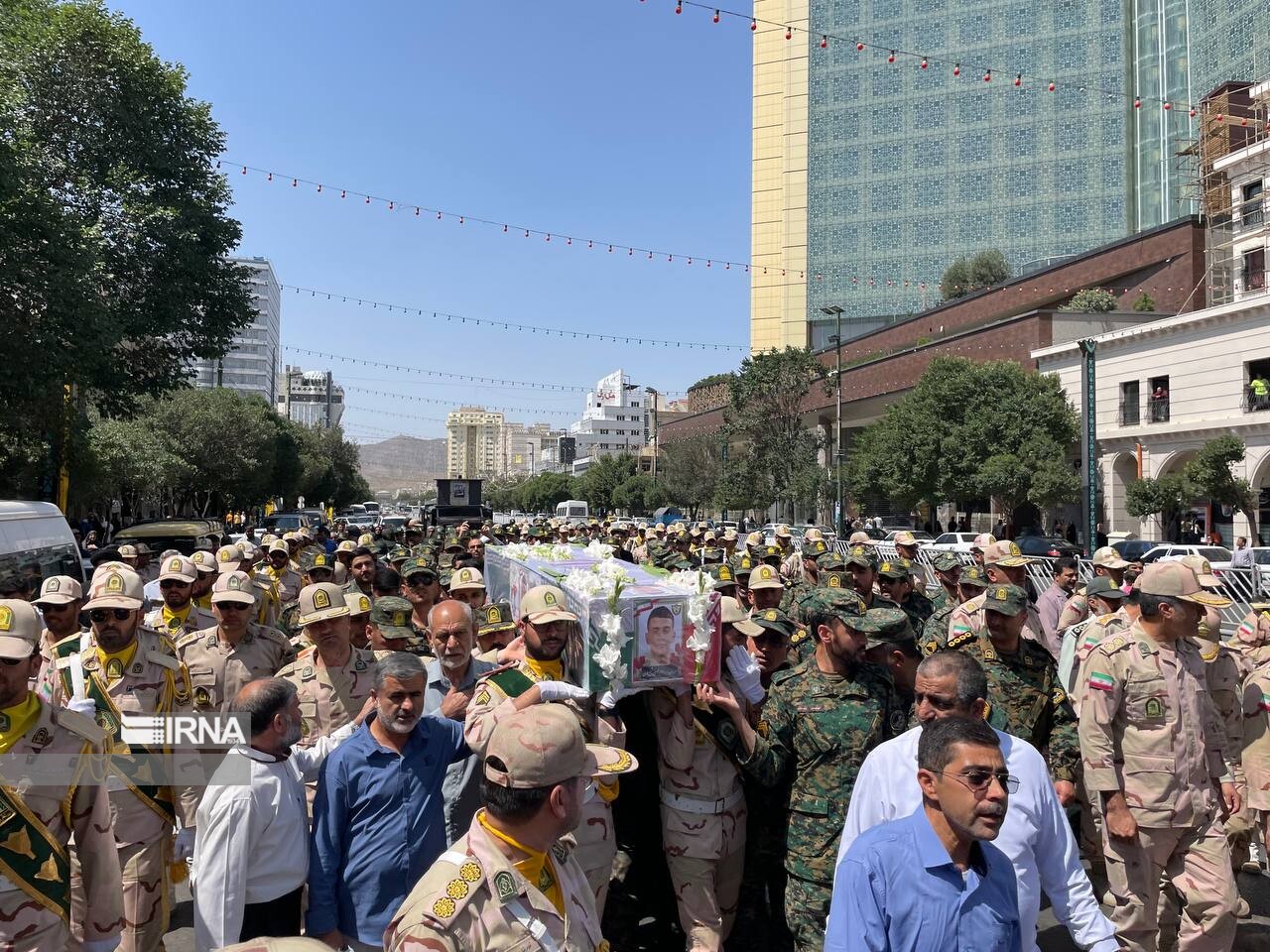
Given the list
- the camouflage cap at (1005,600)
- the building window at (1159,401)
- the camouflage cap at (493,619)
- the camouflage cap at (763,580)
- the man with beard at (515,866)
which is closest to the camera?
the man with beard at (515,866)

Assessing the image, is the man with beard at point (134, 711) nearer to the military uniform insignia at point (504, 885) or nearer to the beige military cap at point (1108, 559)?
the military uniform insignia at point (504, 885)

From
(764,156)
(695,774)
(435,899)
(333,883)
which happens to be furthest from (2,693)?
(764,156)

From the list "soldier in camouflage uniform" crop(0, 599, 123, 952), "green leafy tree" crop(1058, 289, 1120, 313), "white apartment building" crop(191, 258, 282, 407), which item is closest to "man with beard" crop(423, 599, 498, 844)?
"soldier in camouflage uniform" crop(0, 599, 123, 952)

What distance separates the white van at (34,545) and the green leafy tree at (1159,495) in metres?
27.2

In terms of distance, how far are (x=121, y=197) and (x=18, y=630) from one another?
2357 centimetres

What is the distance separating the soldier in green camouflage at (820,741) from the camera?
13.1 ft

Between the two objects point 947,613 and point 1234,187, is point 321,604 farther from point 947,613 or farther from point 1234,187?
point 1234,187

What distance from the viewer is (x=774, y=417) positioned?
4288 cm

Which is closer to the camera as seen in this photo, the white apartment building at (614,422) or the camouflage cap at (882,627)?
the camouflage cap at (882,627)

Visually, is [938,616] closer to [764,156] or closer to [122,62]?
[122,62]

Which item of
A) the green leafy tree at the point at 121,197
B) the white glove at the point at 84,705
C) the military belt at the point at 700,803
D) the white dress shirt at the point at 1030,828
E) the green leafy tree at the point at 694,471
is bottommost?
the military belt at the point at 700,803

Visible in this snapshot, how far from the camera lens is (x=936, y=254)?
69125mm

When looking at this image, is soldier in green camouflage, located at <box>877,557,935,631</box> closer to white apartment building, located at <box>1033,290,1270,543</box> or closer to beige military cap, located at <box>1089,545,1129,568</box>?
beige military cap, located at <box>1089,545,1129,568</box>

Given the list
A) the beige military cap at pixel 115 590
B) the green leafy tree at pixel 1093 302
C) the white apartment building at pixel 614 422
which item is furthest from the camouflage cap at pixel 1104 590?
the white apartment building at pixel 614 422
